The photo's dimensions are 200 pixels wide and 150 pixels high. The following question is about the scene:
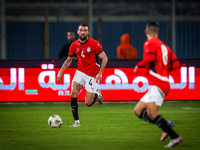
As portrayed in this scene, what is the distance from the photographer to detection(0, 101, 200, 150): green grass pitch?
5535 mm

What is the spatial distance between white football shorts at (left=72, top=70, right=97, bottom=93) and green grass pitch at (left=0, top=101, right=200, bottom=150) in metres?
0.77

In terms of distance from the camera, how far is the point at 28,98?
11758 millimetres

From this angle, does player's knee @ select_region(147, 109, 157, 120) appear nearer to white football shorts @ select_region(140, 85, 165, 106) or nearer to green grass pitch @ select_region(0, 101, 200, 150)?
white football shorts @ select_region(140, 85, 165, 106)

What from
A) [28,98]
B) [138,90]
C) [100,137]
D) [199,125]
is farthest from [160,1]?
[100,137]

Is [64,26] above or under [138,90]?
above

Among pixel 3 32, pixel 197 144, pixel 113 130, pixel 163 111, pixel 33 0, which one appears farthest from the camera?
pixel 33 0

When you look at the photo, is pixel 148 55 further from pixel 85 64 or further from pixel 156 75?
pixel 85 64

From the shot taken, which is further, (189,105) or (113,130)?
(189,105)

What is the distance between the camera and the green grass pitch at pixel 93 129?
5.54 m

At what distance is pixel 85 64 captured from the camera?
7.84 meters

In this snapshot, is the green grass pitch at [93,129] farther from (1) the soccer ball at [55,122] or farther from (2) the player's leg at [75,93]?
(2) the player's leg at [75,93]

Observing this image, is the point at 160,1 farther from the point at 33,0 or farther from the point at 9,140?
the point at 9,140

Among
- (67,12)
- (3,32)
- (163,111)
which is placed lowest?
(163,111)

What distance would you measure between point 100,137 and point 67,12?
605 inches
